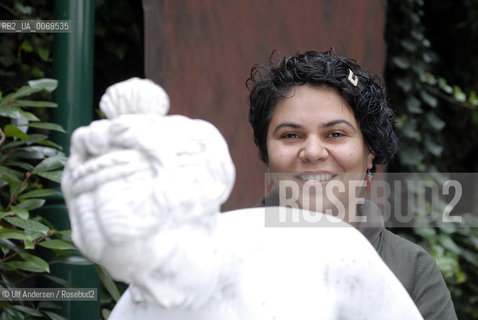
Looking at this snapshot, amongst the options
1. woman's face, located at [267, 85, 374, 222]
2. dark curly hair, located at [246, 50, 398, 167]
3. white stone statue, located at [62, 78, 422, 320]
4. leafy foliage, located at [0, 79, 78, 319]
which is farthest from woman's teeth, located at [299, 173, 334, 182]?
leafy foliage, located at [0, 79, 78, 319]

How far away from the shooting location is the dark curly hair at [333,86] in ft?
3.85

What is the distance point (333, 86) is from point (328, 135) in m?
0.09

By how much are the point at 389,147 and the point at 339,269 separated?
61 cm

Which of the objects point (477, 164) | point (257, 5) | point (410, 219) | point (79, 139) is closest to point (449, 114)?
point (477, 164)

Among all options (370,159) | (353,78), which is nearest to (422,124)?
(370,159)

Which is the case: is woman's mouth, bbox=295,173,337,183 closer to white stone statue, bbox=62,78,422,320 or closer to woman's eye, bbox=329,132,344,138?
woman's eye, bbox=329,132,344,138

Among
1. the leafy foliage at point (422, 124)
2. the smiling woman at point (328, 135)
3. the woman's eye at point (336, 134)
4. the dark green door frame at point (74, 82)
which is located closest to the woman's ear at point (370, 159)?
the smiling woman at point (328, 135)

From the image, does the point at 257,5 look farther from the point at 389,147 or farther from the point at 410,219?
the point at 410,219

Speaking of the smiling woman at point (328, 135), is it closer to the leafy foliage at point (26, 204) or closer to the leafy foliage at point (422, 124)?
the leafy foliage at point (26, 204)

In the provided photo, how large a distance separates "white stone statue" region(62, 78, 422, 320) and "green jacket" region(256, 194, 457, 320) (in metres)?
0.60

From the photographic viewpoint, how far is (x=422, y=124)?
287cm

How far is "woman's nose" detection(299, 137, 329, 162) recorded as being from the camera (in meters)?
1.12

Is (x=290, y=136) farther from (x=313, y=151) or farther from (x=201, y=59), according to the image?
(x=201, y=59)

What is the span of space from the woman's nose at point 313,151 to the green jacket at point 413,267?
9.1 inches
